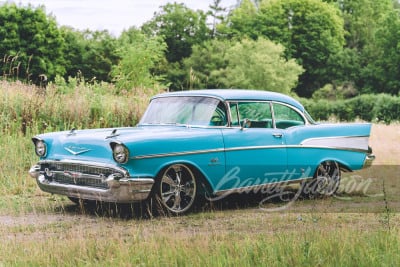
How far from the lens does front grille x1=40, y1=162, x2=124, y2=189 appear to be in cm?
821

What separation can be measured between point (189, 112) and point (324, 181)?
8.22ft

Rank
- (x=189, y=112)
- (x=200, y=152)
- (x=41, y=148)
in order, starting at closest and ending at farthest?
(x=200, y=152), (x=41, y=148), (x=189, y=112)

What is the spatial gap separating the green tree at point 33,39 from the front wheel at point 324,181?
42663 mm

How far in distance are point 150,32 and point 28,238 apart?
2557 inches

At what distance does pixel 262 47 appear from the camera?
6419 centimetres

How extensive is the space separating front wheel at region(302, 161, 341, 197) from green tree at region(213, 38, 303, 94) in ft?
171

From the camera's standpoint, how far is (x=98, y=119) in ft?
49.7

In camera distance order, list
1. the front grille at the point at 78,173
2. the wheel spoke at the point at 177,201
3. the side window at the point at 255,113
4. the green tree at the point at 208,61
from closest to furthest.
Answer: the front grille at the point at 78,173 → the wheel spoke at the point at 177,201 → the side window at the point at 255,113 → the green tree at the point at 208,61

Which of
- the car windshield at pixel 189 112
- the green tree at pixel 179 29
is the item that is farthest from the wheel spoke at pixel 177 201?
the green tree at pixel 179 29

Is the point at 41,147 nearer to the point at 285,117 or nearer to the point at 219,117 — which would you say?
the point at 219,117

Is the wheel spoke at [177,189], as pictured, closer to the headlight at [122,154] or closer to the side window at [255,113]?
the headlight at [122,154]

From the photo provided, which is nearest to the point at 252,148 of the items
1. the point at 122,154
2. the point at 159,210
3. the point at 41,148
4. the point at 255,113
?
the point at 255,113

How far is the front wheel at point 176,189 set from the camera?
8430mm

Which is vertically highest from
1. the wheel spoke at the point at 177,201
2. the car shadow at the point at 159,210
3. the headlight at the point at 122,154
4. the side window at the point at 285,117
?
the side window at the point at 285,117
